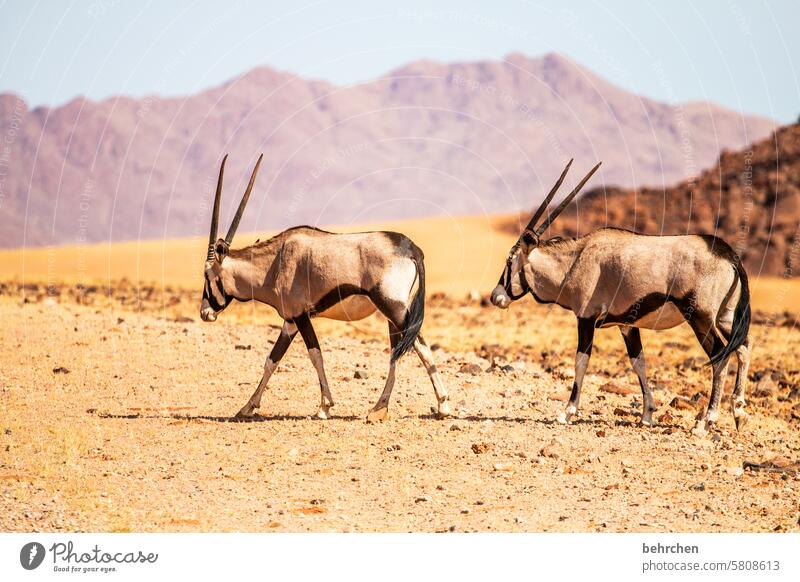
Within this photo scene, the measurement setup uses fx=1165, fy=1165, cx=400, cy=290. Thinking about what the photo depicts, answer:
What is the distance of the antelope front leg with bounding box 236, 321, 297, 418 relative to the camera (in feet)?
61.0

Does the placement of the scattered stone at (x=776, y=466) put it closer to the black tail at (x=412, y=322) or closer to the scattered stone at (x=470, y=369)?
the black tail at (x=412, y=322)

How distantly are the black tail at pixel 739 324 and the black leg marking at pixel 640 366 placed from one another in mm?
1226

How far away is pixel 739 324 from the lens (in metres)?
17.8

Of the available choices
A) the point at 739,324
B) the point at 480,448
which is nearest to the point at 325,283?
the point at 480,448

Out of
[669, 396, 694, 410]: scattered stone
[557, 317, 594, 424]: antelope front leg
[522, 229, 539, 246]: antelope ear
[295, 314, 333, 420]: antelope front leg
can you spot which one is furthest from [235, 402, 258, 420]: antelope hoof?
[669, 396, 694, 410]: scattered stone

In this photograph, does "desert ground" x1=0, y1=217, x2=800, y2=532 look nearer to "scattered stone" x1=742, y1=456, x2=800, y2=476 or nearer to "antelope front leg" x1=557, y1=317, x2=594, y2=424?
"scattered stone" x1=742, y1=456, x2=800, y2=476

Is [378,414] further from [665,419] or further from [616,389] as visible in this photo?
[616,389]

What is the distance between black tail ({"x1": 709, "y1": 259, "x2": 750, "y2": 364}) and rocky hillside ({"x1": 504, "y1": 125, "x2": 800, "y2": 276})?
4567 cm

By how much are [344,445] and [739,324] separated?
6.32 metres

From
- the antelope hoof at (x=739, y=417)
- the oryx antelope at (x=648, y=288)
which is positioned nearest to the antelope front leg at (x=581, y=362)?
the oryx antelope at (x=648, y=288)

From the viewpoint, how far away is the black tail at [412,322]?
58.2ft

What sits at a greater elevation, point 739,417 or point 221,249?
point 221,249

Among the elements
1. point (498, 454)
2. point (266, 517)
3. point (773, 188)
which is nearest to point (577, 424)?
point (498, 454)

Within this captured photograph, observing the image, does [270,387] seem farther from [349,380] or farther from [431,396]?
[431,396]
